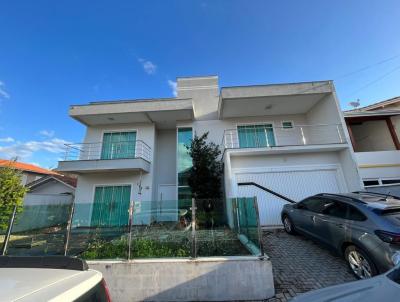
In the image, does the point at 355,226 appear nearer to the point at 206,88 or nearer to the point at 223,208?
the point at 223,208

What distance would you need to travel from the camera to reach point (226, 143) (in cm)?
1126

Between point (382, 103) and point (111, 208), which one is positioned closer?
point (111, 208)

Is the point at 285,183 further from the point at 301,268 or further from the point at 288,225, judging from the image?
the point at 301,268

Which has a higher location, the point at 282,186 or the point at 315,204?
the point at 282,186

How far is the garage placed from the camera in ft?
29.5

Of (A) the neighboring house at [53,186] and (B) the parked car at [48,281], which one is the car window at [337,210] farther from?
(A) the neighboring house at [53,186]

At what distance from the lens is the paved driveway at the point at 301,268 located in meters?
4.01

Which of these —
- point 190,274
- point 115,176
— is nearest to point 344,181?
point 190,274

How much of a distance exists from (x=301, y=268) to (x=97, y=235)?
567 centimetres

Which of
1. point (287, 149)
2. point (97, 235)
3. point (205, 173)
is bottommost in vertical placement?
point (97, 235)

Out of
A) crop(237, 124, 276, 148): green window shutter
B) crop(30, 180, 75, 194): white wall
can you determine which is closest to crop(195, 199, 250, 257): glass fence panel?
crop(237, 124, 276, 148): green window shutter

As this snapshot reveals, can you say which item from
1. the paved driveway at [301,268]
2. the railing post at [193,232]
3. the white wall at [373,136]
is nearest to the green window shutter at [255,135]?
the white wall at [373,136]

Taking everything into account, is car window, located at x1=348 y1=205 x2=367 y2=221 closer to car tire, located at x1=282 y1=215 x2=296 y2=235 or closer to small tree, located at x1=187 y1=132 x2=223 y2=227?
car tire, located at x1=282 y1=215 x2=296 y2=235

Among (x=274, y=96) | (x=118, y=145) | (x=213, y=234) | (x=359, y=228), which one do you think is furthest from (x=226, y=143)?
(x=359, y=228)
